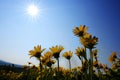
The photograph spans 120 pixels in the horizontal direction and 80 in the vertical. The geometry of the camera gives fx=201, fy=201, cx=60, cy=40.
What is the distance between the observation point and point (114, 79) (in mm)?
4727

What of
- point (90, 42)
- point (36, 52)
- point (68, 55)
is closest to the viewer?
point (90, 42)

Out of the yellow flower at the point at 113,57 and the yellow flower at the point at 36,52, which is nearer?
the yellow flower at the point at 36,52

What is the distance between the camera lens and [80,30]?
612 cm

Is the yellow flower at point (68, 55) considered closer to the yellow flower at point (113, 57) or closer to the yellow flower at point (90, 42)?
the yellow flower at point (113, 57)

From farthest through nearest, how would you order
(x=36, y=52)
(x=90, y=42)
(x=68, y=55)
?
(x=68, y=55) < (x=36, y=52) < (x=90, y=42)

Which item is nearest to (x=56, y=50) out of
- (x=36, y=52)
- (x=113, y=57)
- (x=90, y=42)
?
(x=36, y=52)

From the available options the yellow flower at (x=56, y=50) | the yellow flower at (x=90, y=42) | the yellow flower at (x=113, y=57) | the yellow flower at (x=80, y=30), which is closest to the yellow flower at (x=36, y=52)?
the yellow flower at (x=56, y=50)

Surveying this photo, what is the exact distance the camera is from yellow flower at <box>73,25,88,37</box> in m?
6.06

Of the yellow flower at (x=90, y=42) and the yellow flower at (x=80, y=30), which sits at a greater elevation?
the yellow flower at (x=80, y=30)

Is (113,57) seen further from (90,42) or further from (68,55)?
(90,42)

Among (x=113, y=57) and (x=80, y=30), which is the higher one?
(x=80, y=30)

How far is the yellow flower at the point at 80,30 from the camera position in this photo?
6062mm

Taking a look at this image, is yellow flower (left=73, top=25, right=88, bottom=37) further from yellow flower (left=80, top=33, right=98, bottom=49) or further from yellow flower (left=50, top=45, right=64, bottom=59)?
yellow flower (left=80, top=33, right=98, bottom=49)

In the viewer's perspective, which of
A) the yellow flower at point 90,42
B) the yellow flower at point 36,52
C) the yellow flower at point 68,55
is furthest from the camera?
the yellow flower at point 68,55
